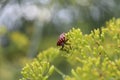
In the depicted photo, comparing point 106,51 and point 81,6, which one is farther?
point 81,6

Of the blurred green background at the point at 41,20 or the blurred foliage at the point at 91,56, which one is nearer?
the blurred foliage at the point at 91,56

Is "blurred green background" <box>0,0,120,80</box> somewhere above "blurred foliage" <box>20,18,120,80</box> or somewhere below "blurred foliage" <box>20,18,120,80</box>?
above

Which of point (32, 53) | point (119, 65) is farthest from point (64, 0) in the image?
point (119, 65)

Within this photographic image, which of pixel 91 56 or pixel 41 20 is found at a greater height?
pixel 41 20

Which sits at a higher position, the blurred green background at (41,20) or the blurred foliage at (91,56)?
the blurred green background at (41,20)

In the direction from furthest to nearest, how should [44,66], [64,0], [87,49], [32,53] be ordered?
[32,53], [64,0], [44,66], [87,49]

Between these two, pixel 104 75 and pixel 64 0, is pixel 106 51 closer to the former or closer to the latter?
pixel 104 75

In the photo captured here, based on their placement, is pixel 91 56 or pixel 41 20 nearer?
pixel 91 56

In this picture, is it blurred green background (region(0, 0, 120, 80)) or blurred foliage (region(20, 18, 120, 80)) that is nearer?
blurred foliage (region(20, 18, 120, 80))
